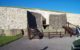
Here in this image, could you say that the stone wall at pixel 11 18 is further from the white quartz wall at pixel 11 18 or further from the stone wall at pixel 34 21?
the stone wall at pixel 34 21

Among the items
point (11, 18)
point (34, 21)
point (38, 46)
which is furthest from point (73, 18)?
point (38, 46)

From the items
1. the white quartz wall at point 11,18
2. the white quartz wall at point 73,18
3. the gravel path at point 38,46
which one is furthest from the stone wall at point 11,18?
the gravel path at point 38,46

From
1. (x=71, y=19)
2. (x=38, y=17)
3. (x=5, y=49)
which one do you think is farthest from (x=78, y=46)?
(x=71, y=19)

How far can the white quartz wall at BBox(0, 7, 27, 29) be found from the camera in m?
40.2

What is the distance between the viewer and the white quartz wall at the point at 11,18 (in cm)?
4025

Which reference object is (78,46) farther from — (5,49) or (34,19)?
(34,19)

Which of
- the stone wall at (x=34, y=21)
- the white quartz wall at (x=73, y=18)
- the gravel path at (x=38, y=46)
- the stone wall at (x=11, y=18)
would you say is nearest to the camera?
the gravel path at (x=38, y=46)

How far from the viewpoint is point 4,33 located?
29.4m

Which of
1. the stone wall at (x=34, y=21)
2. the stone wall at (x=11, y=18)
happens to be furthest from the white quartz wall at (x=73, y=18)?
the stone wall at (x=11, y=18)

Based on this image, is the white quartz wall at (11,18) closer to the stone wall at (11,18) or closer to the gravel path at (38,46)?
the stone wall at (11,18)

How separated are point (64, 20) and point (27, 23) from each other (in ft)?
19.9

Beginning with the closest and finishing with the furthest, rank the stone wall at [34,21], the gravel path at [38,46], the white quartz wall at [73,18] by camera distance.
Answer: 1. the gravel path at [38,46]
2. the stone wall at [34,21]
3. the white quartz wall at [73,18]

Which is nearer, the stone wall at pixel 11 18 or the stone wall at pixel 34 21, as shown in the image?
the stone wall at pixel 34 21

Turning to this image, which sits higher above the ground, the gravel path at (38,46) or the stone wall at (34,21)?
the stone wall at (34,21)
